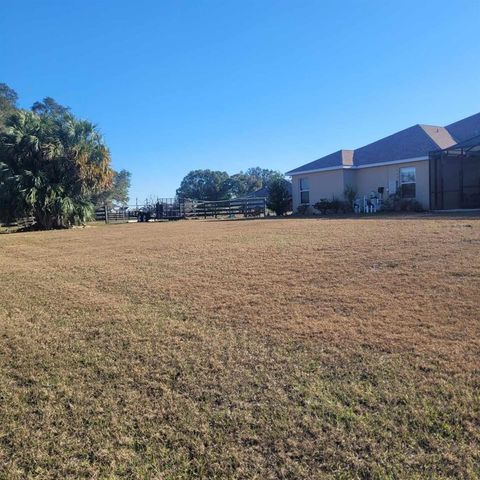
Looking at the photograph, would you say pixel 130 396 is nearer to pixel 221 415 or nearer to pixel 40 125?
pixel 221 415

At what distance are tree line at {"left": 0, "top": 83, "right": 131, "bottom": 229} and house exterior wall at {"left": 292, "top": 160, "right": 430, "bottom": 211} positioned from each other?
11.4 m

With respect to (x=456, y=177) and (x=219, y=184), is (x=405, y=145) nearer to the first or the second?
(x=456, y=177)

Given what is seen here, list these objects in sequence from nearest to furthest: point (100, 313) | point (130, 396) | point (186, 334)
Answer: point (130, 396), point (186, 334), point (100, 313)

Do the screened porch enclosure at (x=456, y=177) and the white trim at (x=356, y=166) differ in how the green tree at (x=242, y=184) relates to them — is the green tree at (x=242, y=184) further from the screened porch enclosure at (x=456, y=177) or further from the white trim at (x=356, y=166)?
the screened porch enclosure at (x=456, y=177)

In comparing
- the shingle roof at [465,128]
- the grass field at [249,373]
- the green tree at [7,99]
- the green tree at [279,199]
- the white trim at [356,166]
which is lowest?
the grass field at [249,373]

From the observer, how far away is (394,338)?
4.36m

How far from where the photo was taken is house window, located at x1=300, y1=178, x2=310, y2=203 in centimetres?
2540

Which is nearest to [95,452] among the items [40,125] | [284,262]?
[284,262]

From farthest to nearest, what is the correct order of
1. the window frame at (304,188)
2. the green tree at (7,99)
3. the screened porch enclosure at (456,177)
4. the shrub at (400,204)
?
the green tree at (7,99), the window frame at (304,188), the shrub at (400,204), the screened porch enclosure at (456,177)

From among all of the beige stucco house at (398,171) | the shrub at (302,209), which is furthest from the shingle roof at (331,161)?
the shrub at (302,209)

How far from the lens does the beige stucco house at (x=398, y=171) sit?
19.9 m

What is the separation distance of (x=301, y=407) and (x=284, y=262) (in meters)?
4.73

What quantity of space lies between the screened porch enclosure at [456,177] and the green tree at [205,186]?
5151 centimetres

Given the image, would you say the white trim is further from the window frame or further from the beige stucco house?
the window frame
